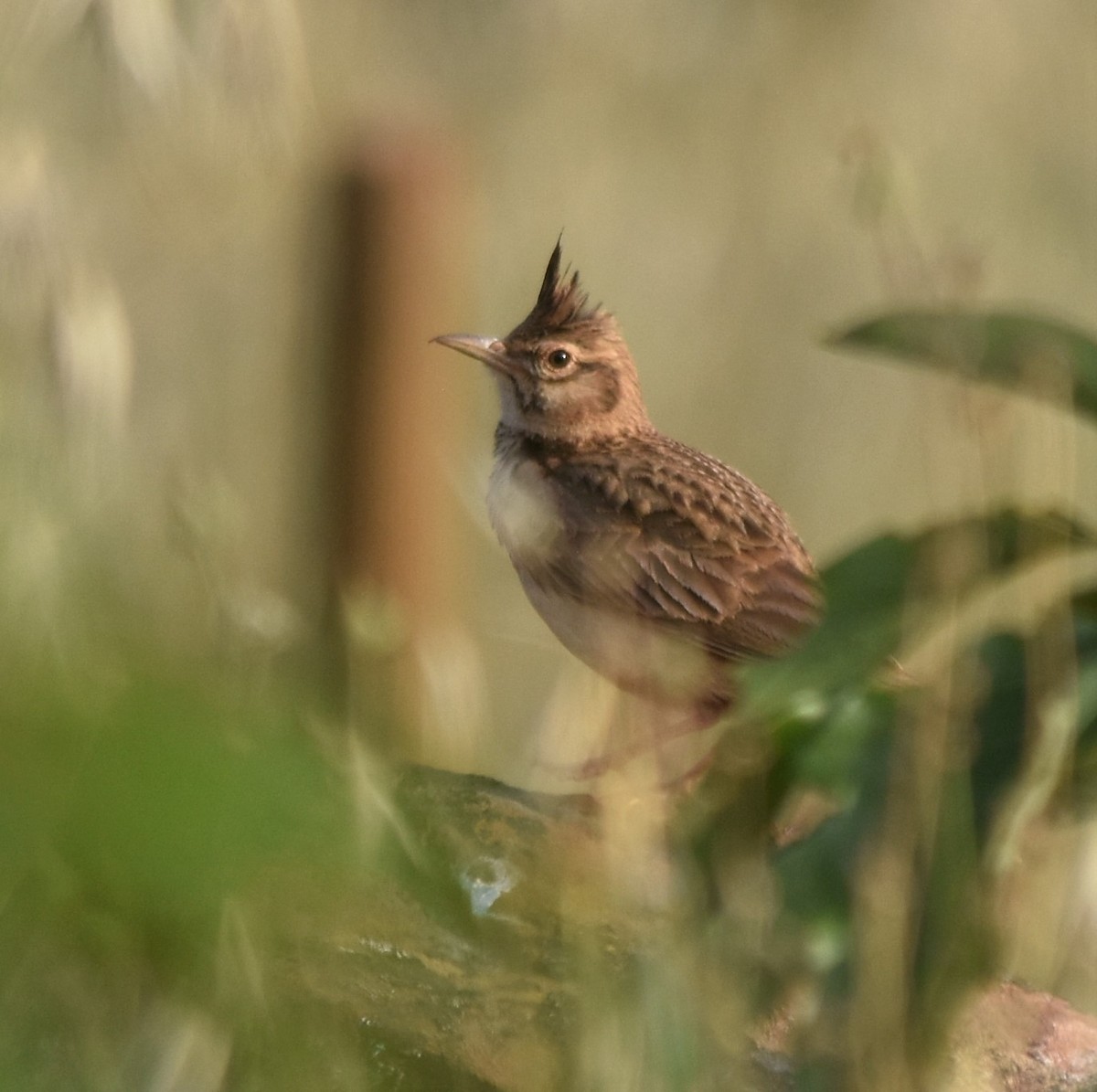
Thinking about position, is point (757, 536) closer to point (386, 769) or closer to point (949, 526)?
point (949, 526)

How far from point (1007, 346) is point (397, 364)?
4.20m

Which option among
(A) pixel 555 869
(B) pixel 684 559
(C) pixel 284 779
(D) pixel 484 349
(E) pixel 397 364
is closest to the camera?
(C) pixel 284 779

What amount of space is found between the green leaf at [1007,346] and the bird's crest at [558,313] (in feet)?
7.20

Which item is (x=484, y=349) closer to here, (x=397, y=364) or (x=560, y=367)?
(x=560, y=367)

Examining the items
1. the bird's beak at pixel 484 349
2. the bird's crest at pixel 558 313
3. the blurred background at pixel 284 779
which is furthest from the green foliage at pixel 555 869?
the bird's crest at pixel 558 313

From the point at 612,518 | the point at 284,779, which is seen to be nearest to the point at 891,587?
the point at 284,779

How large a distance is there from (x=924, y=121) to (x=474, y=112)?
1699 mm

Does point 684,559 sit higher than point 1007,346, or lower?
lower

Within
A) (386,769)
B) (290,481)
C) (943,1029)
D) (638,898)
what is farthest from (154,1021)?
(290,481)

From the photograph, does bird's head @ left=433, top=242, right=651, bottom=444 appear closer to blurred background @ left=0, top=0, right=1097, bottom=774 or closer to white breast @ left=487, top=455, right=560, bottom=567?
white breast @ left=487, top=455, right=560, bottom=567

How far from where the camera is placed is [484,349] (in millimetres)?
3744

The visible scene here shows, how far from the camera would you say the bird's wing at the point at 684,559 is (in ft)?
10.6

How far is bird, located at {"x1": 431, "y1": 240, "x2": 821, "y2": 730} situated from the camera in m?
3.20

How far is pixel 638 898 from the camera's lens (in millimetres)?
1370
